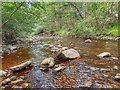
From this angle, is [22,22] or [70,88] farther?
[22,22]

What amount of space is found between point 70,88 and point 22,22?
8.13m

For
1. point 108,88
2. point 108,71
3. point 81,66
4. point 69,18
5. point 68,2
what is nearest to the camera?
point 108,88

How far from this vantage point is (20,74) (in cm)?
418

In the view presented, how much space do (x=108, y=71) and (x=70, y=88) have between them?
131 centimetres

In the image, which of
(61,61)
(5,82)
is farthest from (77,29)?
(5,82)

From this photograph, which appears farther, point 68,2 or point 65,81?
point 68,2

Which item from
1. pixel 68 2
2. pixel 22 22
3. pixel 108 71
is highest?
pixel 68 2

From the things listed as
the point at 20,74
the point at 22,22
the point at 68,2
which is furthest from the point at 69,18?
the point at 20,74

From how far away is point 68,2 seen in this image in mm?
16344

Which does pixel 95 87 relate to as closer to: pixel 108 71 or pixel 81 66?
pixel 108 71

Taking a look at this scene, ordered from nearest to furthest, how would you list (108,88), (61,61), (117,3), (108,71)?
(108,88) < (108,71) < (61,61) < (117,3)

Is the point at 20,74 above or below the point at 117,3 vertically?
below

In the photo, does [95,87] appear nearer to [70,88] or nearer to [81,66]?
[70,88]

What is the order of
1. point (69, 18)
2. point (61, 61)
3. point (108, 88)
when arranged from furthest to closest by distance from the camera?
point (69, 18) → point (61, 61) → point (108, 88)
